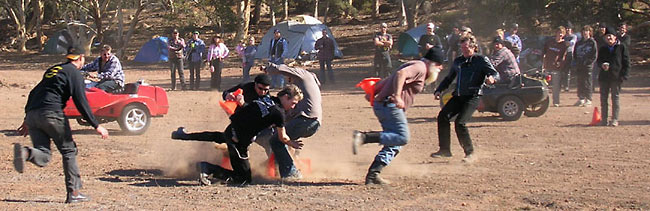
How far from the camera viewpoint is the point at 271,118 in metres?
8.38

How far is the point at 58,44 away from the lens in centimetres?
4200

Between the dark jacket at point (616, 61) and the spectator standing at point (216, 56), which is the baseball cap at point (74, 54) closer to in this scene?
the dark jacket at point (616, 61)

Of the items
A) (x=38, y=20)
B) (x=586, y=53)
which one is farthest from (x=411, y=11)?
(x=38, y=20)

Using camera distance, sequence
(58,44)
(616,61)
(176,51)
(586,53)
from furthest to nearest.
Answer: (58,44)
(176,51)
(586,53)
(616,61)

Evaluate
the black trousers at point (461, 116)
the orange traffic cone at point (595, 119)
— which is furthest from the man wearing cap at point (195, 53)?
the black trousers at point (461, 116)

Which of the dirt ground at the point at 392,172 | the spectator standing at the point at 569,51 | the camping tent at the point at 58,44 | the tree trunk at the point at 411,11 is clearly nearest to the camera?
the dirt ground at the point at 392,172

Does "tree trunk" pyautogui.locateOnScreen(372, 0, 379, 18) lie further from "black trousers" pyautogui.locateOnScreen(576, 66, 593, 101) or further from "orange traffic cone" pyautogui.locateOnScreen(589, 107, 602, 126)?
"orange traffic cone" pyautogui.locateOnScreen(589, 107, 602, 126)

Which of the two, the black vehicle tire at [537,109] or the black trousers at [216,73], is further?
the black trousers at [216,73]

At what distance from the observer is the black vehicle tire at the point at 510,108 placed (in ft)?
47.8

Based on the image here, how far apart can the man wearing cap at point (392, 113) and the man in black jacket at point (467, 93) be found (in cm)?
147

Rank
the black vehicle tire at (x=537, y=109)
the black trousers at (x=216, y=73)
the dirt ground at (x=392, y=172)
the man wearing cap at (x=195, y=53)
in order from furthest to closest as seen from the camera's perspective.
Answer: the black trousers at (x=216, y=73) < the man wearing cap at (x=195, y=53) < the black vehicle tire at (x=537, y=109) < the dirt ground at (x=392, y=172)

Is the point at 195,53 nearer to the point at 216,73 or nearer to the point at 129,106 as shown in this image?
the point at 216,73

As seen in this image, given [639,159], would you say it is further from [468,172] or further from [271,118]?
[271,118]

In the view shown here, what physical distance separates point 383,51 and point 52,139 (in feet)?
49.4
